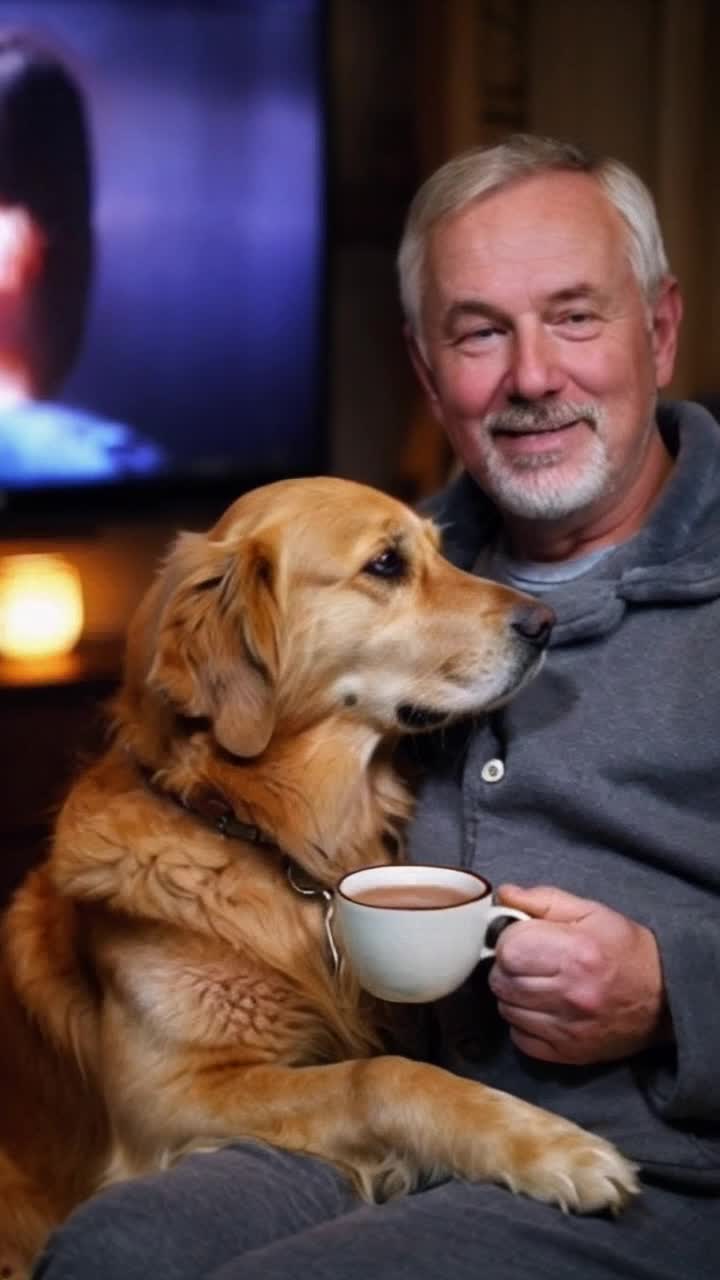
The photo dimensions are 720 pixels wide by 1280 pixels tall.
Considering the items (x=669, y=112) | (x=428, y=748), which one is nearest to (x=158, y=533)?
(x=669, y=112)

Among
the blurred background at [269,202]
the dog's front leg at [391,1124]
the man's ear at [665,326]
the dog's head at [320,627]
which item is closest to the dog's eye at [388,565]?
the dog's head at [320,627]

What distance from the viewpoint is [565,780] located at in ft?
5.10

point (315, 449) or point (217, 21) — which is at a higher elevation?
point (217, 21)

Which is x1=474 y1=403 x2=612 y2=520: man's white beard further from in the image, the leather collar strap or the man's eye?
the leather collar strap

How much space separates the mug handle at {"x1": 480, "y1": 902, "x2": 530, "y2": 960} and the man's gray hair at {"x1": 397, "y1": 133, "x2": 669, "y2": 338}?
0.76 meters

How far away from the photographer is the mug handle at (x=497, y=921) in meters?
1.34

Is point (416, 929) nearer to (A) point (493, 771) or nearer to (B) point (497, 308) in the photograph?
(A) point (493, 771)

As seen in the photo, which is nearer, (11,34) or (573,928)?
(573,928)

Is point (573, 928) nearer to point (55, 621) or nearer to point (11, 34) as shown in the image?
point (55, 621)

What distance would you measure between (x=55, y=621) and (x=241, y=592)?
1.44m

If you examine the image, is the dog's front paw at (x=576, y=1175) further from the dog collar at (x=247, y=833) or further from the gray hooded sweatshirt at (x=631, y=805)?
the dog collar at (x=247, y=833)

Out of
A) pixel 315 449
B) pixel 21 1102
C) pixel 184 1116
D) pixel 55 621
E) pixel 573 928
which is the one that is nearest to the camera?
pixel 573 928

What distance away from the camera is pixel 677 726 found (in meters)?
1.52

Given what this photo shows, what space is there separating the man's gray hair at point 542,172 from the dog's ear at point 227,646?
449 millimetres
